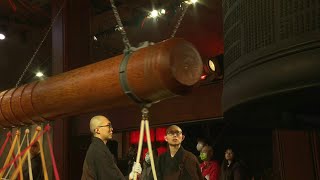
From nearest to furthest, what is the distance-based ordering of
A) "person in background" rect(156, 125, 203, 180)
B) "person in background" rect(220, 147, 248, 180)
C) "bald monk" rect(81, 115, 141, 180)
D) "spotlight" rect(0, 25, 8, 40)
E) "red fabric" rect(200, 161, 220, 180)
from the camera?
"bald monk" rect(81, 115, 141, 180)
"person in background" rect(156, 125, 203, 180)
"person in background" rect(220, 147, 248, 180)
"red fabric" rect(200, 161, 220, 180)
"spotlight" rect(0, 25, 8, 40)

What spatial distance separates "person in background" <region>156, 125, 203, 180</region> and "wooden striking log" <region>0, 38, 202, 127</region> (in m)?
1.48

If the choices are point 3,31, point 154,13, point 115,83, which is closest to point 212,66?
point 154,13

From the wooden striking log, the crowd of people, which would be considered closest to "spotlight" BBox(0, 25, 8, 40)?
the crowd of people

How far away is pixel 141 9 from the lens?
5574mm

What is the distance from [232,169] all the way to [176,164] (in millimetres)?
1659

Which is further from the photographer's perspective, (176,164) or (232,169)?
(232,169)

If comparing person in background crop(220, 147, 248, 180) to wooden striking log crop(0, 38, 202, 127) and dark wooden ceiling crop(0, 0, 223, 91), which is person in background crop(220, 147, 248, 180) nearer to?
dark wooden ceiling crop(0, 0, 223, 91)

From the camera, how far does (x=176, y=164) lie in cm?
279

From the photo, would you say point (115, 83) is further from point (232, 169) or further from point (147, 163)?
point (232, 169)

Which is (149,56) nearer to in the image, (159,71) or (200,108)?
(159,71)

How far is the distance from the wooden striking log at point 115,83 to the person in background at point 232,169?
3.10 metres

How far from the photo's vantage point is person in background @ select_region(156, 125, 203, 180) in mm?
2740

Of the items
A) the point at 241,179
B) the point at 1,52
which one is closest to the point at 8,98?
the point at 241,179

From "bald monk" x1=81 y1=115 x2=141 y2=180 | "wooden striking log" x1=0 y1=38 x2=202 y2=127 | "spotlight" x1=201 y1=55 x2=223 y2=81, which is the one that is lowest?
"bald monk" x1=81 y1=115 x2=141 y2=180
